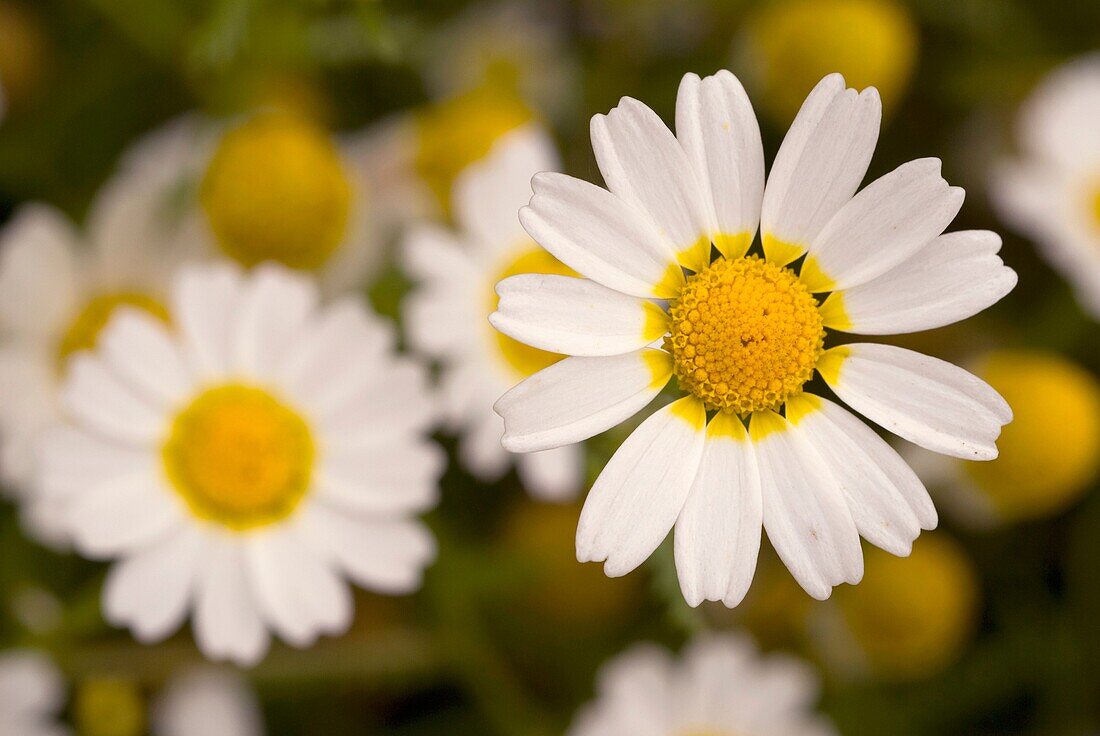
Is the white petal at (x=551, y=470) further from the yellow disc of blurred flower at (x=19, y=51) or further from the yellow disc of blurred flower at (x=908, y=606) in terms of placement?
the yellow disc of blurred flower at (x=19, y=51)

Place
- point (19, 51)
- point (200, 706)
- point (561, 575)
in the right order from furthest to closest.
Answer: point (19, 51) → point (561, 575) → point (200, 706)

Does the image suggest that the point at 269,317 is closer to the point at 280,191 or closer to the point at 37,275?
the point at 280,191

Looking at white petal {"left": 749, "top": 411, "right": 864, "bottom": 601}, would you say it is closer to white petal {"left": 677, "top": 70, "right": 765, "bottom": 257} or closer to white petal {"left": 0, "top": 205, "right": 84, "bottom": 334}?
white petal {"left": 677, "top": 70, "right": 765, "bottom": 257}

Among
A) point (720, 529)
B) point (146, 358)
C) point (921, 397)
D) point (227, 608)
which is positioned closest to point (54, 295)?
point (146, 358)

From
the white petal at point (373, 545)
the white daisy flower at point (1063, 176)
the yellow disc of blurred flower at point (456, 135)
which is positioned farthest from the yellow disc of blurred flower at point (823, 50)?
the white petal at point (373, 545)

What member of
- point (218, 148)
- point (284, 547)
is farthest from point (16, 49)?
point (284, 547)

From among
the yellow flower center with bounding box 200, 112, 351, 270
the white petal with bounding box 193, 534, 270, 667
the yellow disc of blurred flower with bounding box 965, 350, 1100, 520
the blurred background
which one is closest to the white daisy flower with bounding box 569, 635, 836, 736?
the blurred background

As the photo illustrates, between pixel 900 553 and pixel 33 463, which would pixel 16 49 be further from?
pixel 900 553

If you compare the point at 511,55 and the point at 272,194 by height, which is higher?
the point at 511,55
